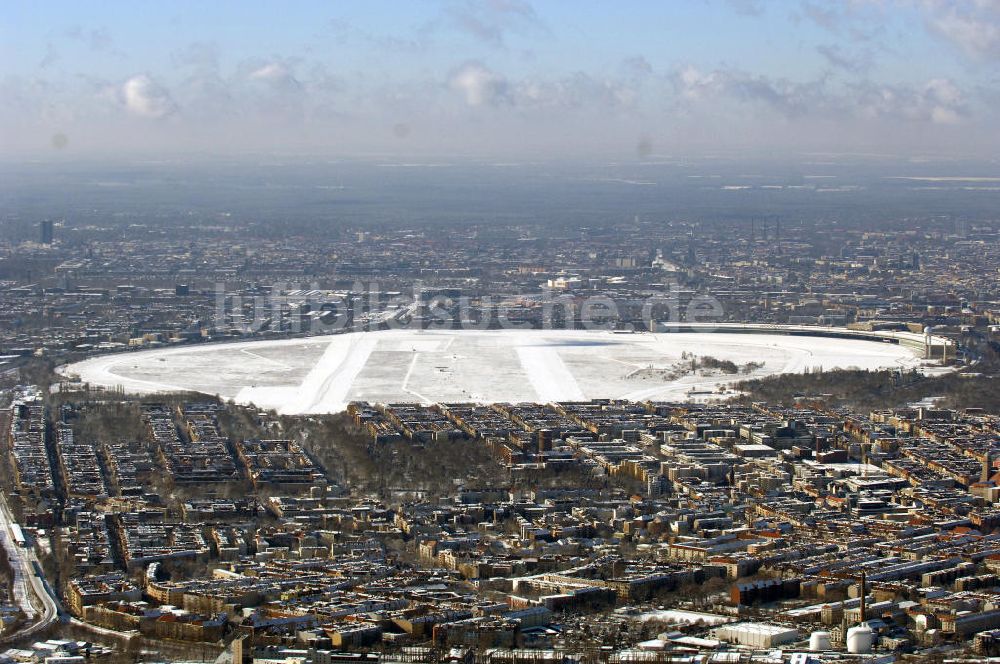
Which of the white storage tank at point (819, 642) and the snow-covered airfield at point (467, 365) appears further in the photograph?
the snow-covered airfield at point (467, 365)

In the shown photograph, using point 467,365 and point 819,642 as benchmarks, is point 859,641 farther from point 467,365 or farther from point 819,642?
point 467,365

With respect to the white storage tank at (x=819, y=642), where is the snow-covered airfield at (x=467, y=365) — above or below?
below

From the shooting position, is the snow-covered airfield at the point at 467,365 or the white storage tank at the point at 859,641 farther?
the snow-covered airfield at the point at 467,365

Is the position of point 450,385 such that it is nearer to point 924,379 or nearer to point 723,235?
point 924,379

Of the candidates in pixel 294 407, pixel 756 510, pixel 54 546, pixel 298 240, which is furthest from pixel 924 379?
pixel 298 240

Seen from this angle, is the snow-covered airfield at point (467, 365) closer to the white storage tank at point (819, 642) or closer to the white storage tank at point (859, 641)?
the white storage tank at point (819, 642)

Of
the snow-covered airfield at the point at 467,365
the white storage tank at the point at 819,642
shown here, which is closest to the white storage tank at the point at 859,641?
the white storage tank at the point at 819,642
